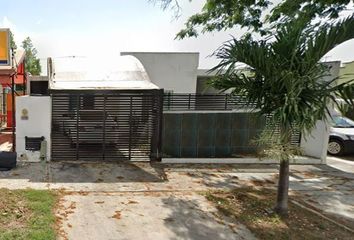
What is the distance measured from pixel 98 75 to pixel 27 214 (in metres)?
5.39

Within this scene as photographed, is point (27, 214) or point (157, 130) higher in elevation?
point (157, 130)

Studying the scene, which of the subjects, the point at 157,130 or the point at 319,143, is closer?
the point at 157,130

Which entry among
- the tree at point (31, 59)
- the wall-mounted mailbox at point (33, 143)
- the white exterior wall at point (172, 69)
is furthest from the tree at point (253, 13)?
the tree at point (31, 59)

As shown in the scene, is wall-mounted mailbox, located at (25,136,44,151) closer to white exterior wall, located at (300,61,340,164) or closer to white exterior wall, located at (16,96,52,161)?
white exterior wall, located at (16,96,52,161)

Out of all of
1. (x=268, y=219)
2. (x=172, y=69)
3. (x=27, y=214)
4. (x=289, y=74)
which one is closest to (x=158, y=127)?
(x=268, y=219)

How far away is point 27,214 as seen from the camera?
5.34 m

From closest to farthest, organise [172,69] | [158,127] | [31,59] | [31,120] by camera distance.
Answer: [31,120] → [158,127] → [172,69] → [31,59]

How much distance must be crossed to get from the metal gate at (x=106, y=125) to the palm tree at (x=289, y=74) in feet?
11.5

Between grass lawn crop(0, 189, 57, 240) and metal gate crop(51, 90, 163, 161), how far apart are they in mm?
2477

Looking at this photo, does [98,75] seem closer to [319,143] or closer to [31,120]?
[31,120]

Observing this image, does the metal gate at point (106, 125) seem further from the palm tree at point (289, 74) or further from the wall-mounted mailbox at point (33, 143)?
the palm tree at point (289, 74)

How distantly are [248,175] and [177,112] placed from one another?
101 inches

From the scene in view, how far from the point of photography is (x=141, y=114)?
9141mm

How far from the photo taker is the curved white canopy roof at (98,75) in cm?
916
